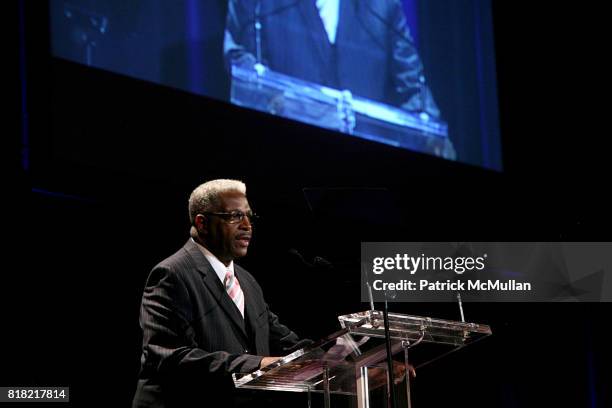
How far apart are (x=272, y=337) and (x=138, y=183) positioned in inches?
42.3

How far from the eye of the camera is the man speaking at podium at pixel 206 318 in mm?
2922

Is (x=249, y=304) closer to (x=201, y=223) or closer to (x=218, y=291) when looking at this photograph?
(x=218, y=291)

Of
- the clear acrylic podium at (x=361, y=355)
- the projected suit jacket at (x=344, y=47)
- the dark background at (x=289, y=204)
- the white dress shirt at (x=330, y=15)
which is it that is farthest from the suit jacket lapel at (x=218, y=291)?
the white dress shirt at (x=330, y=15)

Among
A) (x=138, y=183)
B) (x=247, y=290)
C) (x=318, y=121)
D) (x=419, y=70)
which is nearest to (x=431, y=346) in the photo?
(x=247, y=290)

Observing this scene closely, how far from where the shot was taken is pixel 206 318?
3145mm

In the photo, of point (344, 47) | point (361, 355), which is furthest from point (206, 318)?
point (344, 47)

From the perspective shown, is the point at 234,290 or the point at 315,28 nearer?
the point at 234,290

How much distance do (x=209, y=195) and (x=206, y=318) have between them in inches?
19.4

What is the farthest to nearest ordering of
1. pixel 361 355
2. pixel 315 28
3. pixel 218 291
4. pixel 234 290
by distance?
pixel 315 28
pixel 234 290
pixel 218 291
pixel 361 355

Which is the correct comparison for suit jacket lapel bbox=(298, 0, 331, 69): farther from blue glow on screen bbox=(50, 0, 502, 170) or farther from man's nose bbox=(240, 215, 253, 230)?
man's nose bbox=(240, 215, 253, 230)

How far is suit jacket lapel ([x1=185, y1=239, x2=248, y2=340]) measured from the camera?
3.22 meters

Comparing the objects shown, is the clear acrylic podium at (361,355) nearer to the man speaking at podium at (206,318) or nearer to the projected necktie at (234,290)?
the man speaking at podium at (206,318)

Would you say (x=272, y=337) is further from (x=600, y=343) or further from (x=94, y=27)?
(x=600, y=343)

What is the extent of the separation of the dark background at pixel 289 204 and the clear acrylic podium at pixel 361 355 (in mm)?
231
